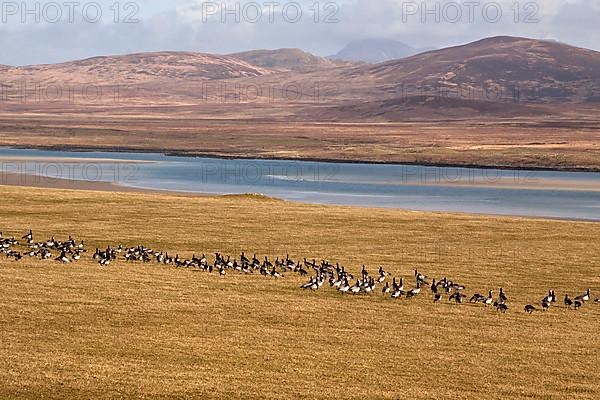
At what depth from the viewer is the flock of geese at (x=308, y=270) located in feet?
98.6

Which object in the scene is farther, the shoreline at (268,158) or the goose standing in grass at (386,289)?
the shoreline at (268,158)

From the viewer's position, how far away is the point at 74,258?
36.2 metres

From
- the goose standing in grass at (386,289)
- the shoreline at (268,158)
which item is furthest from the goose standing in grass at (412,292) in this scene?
the shoreline at (268,158)

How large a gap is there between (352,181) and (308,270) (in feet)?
205

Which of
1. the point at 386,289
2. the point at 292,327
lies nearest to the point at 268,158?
the point at 386,289

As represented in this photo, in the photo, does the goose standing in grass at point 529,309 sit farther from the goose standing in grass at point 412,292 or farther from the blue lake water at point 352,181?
the blue lake water at point 352,181

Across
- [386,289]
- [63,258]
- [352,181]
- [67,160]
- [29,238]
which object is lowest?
[386,289]

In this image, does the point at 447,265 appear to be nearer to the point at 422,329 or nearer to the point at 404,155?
the point at 422,329

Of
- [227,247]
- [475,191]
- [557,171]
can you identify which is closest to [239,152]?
[557,171]

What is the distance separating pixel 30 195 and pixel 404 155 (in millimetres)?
82113

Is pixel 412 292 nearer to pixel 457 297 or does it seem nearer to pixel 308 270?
pixel 457 297

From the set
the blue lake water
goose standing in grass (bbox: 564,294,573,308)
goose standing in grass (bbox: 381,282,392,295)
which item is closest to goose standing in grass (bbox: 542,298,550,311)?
goose standing in grass (bbox: 564,294,573,308)

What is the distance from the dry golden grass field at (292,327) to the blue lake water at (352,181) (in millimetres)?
29624

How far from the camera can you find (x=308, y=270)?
35.8 meters
